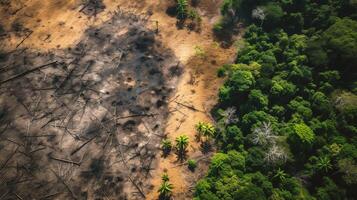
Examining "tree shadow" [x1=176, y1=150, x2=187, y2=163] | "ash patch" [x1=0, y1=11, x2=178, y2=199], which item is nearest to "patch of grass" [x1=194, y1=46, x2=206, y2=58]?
"ash patch" [x1=0, y1=11, x2=178, y2=199]

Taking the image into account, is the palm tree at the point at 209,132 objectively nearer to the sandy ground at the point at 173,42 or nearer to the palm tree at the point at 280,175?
the sandy ground at the point at 173,42

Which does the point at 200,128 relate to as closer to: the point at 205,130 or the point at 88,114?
the point at 205,130

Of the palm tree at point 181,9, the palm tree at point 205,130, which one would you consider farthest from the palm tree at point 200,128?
the palm tree at point 181,9

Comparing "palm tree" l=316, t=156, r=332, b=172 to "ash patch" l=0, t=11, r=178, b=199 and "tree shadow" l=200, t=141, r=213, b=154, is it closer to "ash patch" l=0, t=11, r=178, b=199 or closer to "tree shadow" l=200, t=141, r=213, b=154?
"tree shadow" l=200, t=141, r=213, b=154

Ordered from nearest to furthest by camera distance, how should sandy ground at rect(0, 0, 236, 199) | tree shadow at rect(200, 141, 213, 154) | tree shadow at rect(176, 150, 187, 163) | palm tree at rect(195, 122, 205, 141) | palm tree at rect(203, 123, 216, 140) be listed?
tree shadow at rect(176, 150, 187, 163) → tree shadow at rect(200, 141, 213, 154) → palm tree at rect(203, 123, 216, 140) → palm tree at rect(195, 122, 205, 141) → sandy ground at rect(0, 0, 236, 199)

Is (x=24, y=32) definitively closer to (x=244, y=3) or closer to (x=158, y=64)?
(x=158, y=64)

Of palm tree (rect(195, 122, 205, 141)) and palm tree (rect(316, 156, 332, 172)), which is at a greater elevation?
palm tree (rect(316, 156, 332, 172))

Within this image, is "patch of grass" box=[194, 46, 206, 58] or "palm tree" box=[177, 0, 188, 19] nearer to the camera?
"patch of grass" box=[194, 46, 206, 58]

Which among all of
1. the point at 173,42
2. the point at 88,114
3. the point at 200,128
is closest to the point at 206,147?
the point at 200,128
